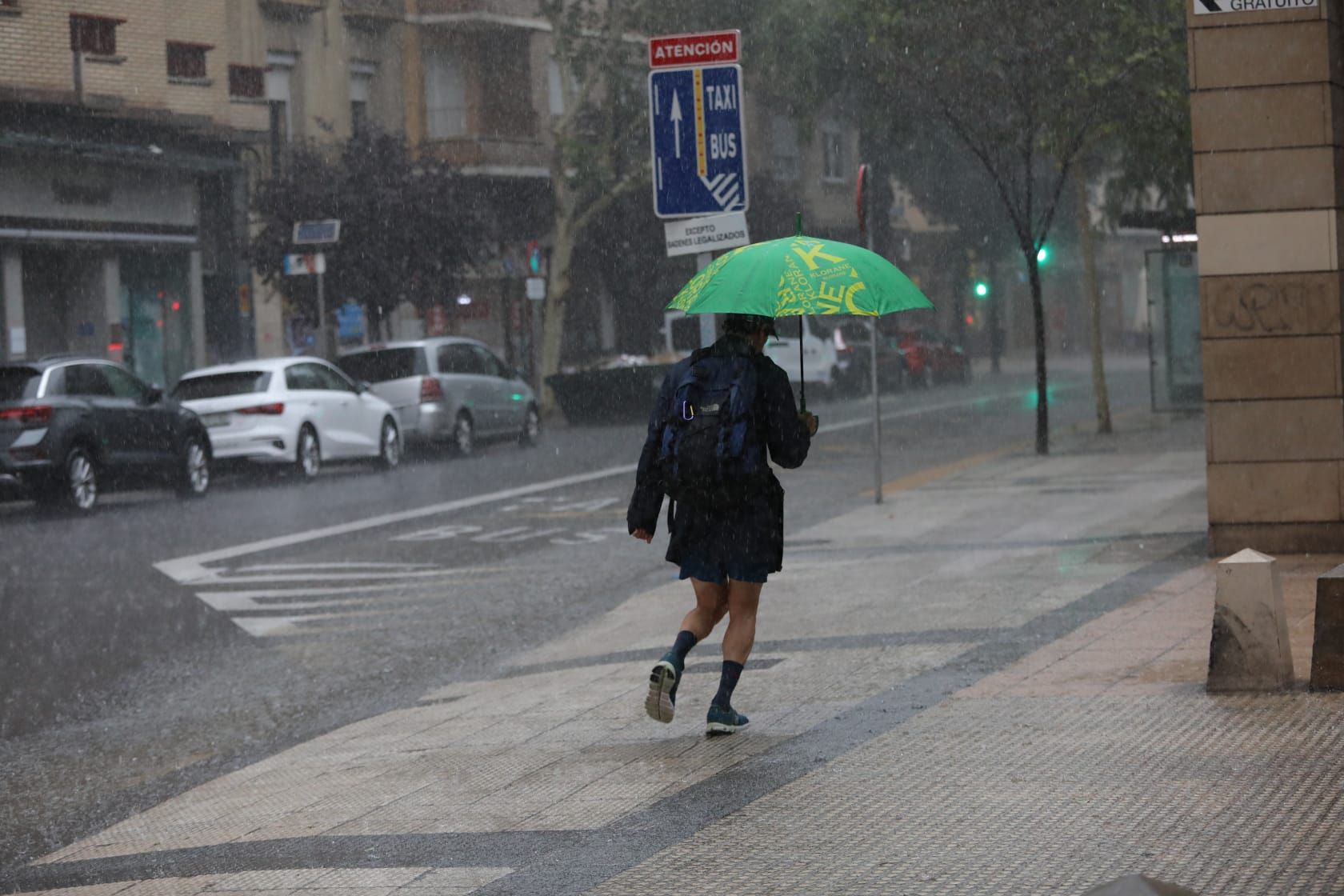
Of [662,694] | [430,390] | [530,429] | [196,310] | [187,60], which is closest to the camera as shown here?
[662,694]

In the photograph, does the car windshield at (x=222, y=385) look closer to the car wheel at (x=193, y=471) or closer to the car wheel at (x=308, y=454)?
the car wheel at (x=308, y=454)

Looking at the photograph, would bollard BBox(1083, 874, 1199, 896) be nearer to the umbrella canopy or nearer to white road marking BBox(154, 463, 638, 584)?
the umbrella canopy

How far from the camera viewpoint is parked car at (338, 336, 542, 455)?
25.9m

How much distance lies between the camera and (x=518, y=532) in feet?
52.7

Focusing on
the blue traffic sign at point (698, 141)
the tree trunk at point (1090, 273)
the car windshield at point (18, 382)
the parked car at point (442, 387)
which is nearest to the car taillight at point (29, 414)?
the car windshield at point (18, 382)

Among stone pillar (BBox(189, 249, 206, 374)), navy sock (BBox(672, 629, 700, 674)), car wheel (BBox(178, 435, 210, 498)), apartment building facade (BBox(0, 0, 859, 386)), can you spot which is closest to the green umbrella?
navy sock (BBox(672, 629, 700, 674))

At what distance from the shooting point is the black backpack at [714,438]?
686 cm

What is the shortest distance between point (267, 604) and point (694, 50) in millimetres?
4698

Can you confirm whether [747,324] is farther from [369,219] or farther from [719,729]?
[369,219]

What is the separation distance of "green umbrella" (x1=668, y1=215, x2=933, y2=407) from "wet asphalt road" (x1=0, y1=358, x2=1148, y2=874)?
2.93m

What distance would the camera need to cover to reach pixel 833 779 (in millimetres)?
6242

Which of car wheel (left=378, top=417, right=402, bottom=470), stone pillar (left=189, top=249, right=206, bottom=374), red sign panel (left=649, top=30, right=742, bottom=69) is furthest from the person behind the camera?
stone pillar (left=189, top=249, right=206, bottom=374)

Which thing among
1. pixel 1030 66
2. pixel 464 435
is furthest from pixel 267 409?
pixel 1030 66

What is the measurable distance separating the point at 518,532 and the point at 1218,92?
23.7 ft
